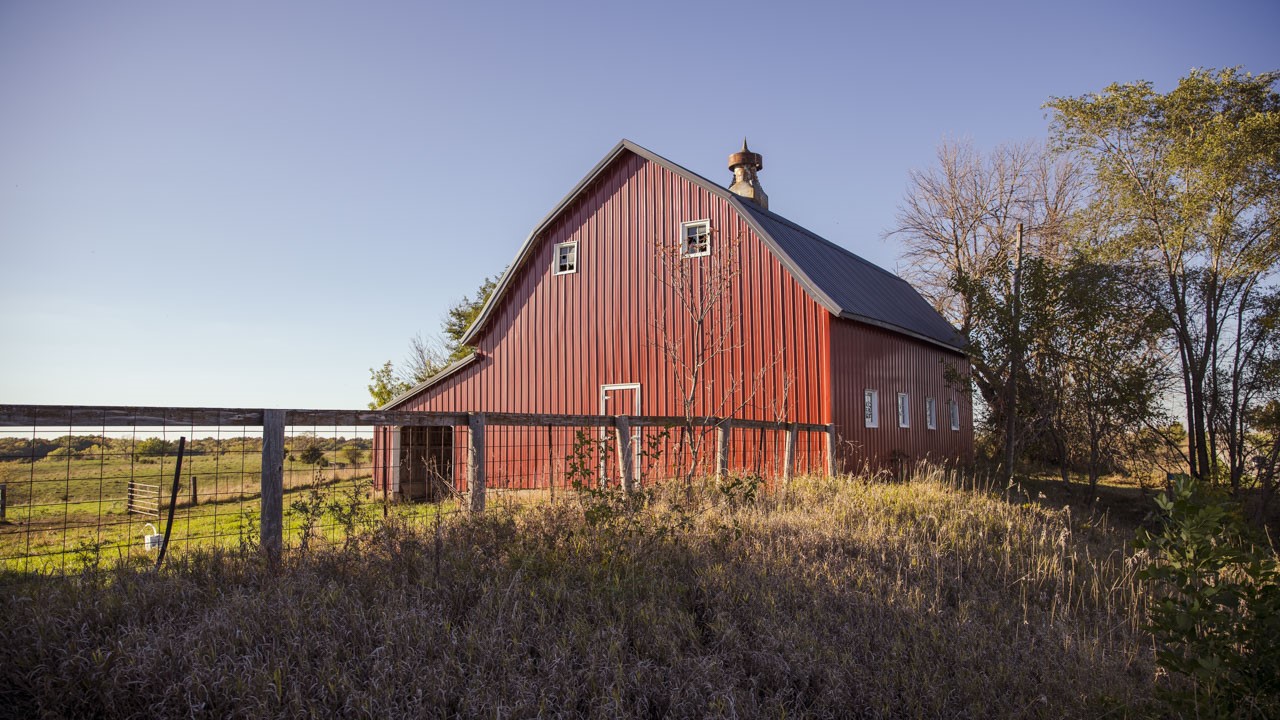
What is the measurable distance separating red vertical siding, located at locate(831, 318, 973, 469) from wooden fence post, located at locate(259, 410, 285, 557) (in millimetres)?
10212

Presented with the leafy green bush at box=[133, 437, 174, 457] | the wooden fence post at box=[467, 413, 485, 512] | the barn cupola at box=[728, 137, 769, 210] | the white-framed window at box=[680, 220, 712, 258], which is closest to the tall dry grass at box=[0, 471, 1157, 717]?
the wooden fence post at box=[467, 413, 485, 512]

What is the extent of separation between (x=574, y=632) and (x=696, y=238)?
39.1 ft

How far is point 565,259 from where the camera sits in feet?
55.7

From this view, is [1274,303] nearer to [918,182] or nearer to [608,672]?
[918,182]

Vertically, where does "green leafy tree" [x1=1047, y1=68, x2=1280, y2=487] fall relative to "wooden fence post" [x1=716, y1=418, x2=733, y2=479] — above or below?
above

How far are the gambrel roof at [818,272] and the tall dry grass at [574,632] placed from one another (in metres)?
8.45

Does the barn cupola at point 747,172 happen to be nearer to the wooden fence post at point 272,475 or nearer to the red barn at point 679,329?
the red barn at point 679,329

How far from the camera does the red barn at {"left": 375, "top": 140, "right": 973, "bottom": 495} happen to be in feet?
47.6

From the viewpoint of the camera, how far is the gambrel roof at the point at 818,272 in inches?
569

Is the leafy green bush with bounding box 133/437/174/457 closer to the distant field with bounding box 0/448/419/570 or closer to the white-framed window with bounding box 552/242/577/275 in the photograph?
the distant field with bounding box 0/448/419/570

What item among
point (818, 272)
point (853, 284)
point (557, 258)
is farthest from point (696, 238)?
point (853, 284)

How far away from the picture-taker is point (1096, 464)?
17.2m

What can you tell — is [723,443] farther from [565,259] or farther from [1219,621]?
[565,259]

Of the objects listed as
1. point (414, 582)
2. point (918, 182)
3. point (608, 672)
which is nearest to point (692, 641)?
point (608, 672)
